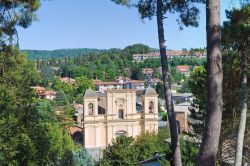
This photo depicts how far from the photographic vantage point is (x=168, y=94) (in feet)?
19.4

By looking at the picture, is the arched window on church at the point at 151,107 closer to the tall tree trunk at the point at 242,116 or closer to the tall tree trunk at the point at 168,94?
the tall tree trunk at the point at 242,116

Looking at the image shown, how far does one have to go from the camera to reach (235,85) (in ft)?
33.5

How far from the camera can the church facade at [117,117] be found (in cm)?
2970

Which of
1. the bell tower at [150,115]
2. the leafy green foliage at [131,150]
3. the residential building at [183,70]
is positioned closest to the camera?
the leafy green foliage at [131,150]

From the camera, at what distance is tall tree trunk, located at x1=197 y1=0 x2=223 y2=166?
169 inches

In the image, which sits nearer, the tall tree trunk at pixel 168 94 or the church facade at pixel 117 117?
the tall tree trunk at pixel 168 94

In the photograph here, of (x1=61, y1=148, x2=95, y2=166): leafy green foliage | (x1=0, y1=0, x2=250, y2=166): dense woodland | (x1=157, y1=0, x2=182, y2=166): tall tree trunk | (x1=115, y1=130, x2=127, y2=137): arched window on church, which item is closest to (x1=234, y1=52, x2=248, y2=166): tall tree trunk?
(x1=0, y1=0, x2=250, y2=166): dense woodland

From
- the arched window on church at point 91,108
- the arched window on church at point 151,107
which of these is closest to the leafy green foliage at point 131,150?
the arched window on church at point 91,108

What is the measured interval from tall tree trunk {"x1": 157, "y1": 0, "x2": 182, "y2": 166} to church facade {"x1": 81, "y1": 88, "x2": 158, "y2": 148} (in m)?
23.5

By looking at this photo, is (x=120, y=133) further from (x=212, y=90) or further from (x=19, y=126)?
(x=212, y=90)

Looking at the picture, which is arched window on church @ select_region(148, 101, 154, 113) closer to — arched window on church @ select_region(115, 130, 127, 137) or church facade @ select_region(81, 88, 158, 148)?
church facade @ select_region(81, 88, 158, 148)

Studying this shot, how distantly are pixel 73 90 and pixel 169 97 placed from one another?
6726 cm

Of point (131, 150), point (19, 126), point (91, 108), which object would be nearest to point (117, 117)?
point (91, 108)

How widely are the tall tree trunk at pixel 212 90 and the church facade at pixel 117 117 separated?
2512 centimetres
